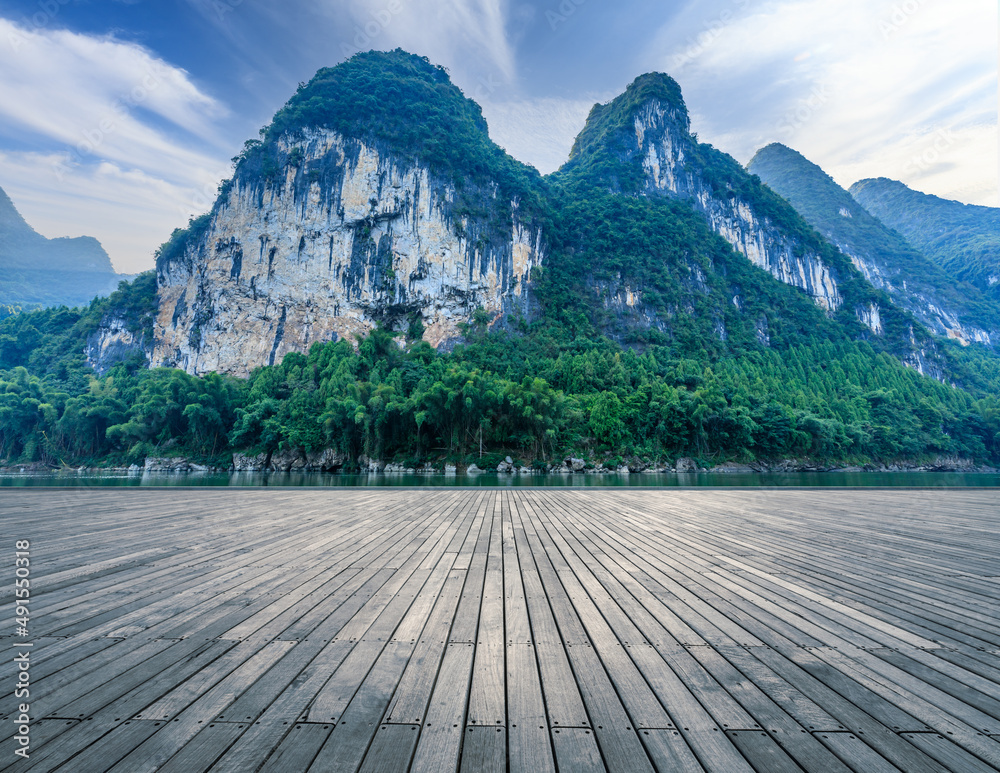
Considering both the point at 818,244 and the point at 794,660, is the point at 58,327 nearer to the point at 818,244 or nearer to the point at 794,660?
the point at 794,660

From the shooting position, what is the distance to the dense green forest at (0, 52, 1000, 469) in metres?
33.2

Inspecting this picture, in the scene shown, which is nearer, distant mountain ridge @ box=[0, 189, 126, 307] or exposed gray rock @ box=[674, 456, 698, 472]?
exposed gray rock @ box=[674, 456, 698, 472]

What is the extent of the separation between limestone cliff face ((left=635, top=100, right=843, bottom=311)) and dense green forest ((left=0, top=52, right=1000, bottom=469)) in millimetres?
2322

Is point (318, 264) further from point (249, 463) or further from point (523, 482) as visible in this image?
point (523, 482)

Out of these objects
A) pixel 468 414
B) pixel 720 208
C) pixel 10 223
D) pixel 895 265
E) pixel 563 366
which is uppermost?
pixel 10 223

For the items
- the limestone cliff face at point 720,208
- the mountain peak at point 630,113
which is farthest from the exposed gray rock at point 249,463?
the mountain peak at point 630,113

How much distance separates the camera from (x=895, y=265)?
9919cm

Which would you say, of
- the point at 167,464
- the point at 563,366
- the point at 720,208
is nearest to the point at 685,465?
the point at 563,366

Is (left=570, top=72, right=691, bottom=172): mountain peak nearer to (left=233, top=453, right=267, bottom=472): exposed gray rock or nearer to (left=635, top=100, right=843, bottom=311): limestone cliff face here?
(left=635, top=100, right=843, bottom=311): limestone cliff face

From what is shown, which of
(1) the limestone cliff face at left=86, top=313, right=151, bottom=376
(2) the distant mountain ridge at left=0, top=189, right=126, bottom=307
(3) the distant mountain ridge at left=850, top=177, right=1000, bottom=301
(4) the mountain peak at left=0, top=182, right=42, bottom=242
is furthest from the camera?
(4) the mountain peak at left=0, top=182, right=42, bottom=242

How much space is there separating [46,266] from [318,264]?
13488 cm

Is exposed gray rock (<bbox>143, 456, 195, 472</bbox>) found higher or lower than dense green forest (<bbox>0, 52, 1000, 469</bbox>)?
lower

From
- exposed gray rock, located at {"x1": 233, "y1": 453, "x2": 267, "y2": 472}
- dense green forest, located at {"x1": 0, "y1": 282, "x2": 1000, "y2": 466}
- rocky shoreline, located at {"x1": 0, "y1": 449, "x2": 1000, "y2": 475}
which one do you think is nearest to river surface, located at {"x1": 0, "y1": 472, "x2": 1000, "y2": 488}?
rocky shoreline, located at {"x1": 0, "y1": 449, "x2": 1000, "y2": 475}

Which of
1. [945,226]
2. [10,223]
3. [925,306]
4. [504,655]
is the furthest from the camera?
[945,226]
